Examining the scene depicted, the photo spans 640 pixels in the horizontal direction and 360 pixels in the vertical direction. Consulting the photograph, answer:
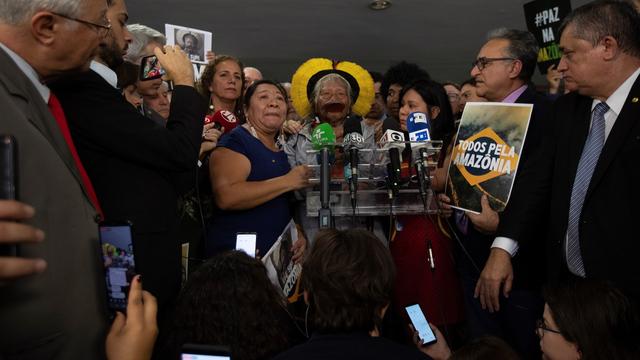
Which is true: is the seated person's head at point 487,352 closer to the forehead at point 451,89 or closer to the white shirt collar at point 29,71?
the white shirt collar at point 29,71

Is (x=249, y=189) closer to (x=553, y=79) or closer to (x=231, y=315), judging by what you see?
(x=231, y=315)

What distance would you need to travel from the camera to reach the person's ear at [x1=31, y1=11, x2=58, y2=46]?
1414 mm

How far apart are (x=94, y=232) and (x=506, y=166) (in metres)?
1.75

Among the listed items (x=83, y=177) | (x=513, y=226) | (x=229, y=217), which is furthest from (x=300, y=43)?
(x=83, y=177)

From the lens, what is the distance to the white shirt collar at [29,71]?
1.40 metres

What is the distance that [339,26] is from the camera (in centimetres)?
796

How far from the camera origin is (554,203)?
231 centimetres

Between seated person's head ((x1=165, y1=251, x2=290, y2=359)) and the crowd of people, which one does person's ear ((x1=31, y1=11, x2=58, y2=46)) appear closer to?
the crowd of people

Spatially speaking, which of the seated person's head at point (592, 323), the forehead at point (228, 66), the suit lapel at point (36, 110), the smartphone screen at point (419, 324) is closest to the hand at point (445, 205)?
the smartphone screen at point (419, 324)

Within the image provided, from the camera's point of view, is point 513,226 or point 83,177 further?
point 513,226

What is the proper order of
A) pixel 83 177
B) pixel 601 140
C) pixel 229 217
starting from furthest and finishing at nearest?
pixel 229 217 < pixel 601 140 < pixel 83 177

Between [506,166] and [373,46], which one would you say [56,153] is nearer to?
[506,166]

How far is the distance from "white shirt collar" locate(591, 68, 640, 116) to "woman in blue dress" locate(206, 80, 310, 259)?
4.48 ft

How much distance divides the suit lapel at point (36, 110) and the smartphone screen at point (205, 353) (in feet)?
1.66
